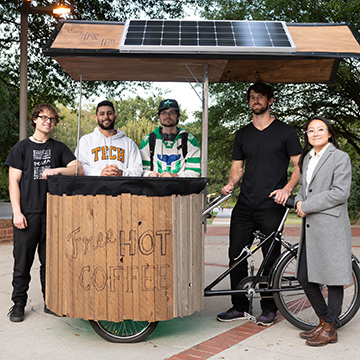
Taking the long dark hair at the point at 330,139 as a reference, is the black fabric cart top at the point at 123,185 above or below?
below

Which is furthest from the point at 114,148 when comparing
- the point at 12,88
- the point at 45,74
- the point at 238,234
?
the point at 12,88

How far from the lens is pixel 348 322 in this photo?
434cm

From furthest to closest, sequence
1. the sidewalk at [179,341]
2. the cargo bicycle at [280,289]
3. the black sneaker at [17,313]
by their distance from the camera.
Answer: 1. the black sneaker at [17,313]
2. the cargo bicycle at [280,289]
3. the sidewalk at [179,341]

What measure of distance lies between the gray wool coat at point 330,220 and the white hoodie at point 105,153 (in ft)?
5.82

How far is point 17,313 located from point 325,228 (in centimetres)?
Answer: 306

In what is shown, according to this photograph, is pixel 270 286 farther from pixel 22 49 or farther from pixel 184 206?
pixel 22 49

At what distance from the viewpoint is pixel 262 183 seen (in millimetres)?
4371

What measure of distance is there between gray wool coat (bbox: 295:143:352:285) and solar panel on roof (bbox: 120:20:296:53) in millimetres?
1103

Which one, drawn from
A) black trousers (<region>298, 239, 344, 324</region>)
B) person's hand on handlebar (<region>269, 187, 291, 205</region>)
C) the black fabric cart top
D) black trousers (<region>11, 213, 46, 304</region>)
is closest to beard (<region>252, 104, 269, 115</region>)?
person's hand on handlebar (<region>269, 187, 291, 205</region>)

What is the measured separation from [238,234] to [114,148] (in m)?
1.55

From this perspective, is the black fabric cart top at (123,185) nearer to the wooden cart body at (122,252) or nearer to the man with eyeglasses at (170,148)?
the wooden cart body at (122,252)

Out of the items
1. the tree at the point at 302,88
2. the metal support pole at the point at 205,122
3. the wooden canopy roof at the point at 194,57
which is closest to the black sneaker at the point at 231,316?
the metal support pole at the point at 205,122

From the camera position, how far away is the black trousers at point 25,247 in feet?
14.5

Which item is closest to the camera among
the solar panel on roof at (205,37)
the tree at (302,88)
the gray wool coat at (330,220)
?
the gray wool coat at (330,220)
